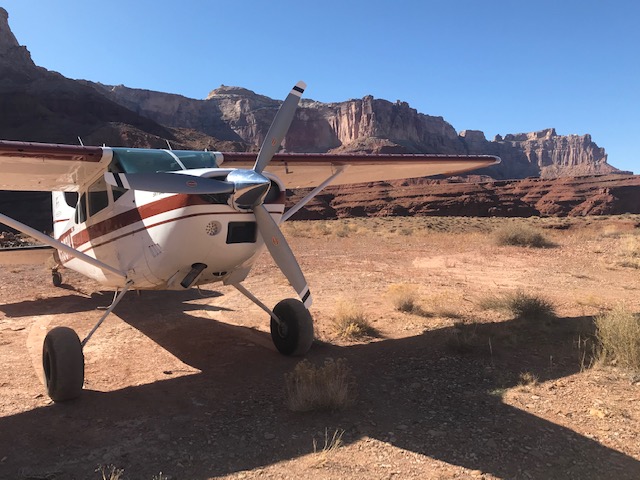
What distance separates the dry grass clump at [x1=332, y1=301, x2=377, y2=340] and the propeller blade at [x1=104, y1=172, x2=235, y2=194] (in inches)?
135

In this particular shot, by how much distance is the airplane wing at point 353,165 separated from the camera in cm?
800

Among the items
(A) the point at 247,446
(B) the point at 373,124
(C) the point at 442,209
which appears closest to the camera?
(A) the point at 247,446

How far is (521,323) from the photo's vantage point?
7242 mm

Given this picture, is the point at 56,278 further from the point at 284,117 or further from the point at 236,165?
the point at 284,117

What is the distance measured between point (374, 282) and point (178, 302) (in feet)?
16.8

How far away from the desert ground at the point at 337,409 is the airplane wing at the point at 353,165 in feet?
9.46

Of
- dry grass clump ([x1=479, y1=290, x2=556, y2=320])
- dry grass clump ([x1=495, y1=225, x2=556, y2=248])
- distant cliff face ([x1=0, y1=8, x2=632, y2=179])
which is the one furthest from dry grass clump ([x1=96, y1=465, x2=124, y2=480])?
distant cliff face ([x1=0, y1=8, x2=632, y2=179])

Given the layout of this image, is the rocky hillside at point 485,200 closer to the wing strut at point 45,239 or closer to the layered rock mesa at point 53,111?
the layered rock mesa at point 53,111

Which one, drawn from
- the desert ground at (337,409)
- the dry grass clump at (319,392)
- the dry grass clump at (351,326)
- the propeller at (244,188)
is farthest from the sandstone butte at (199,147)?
the dry grass clump at (319,392)

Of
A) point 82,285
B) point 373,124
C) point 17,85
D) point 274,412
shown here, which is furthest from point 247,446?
point 373,124

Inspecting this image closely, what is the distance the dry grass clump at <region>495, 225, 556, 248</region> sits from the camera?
18561mm

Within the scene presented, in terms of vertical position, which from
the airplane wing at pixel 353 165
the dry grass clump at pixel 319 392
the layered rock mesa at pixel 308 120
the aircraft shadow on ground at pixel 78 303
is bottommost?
the aircraft shadow on ground at pixel 78 303

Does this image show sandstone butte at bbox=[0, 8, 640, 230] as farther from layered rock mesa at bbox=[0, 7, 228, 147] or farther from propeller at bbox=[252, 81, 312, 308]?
propeller at bbox=[252, 81, 312, 308]

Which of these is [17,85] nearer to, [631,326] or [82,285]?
[82,285]
